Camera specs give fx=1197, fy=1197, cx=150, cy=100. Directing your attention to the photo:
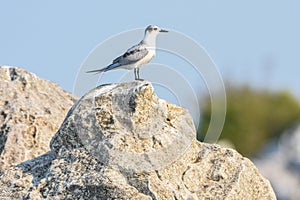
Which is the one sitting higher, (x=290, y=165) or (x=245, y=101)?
(x=245, y=101)

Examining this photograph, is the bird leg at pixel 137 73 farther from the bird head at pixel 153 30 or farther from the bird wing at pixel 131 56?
the bird head at pixel 153 30

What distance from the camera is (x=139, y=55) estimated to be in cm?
1211

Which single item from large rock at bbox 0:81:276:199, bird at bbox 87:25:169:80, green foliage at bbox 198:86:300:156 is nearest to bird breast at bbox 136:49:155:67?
bird at bbox 87:25:169:80

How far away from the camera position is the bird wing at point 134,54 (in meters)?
12.1

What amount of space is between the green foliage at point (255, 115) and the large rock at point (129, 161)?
44.8 metres

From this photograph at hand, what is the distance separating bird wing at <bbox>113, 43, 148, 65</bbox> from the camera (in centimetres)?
1212

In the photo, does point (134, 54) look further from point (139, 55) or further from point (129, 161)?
point (129, 161)

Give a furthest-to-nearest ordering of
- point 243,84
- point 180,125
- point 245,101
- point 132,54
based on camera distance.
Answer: point 243,84, point 245,101, point 132,54, point 180,125

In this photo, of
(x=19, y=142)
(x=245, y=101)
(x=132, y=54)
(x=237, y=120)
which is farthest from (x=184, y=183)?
(x=245, y=101)

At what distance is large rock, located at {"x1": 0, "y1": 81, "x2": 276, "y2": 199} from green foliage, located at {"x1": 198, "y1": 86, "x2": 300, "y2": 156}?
44.8m

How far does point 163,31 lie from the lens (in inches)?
487

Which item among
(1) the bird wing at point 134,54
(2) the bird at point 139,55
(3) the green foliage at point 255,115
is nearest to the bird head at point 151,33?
(2) the bird at point 139,55

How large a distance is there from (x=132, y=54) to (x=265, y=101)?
62.5m

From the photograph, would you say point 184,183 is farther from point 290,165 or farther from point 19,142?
point 290,165
